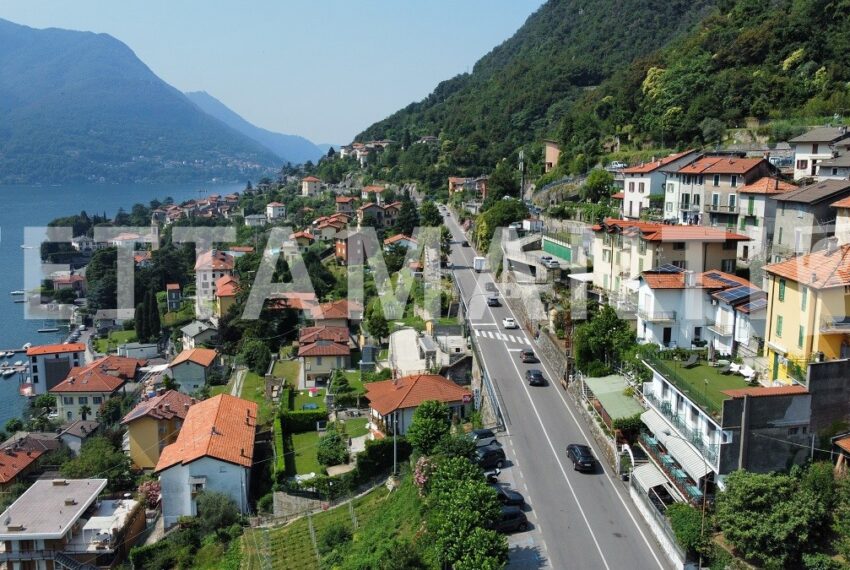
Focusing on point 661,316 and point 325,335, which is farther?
point 325,335

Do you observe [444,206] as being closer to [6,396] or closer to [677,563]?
[6,396]

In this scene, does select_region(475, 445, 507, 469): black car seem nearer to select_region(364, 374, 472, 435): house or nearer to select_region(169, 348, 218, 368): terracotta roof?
select_region(364, 374, 472, 435): house

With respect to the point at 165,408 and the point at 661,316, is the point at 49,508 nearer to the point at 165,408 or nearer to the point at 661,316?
the point at 165,408

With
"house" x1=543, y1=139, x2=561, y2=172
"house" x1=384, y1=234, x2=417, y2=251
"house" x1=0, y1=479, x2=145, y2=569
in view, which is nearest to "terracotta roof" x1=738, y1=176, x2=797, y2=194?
"house" x1=0, y1=479, x2=145, y2=569

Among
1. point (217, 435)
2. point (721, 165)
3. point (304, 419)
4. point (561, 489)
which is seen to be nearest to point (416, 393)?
point (304, 419)

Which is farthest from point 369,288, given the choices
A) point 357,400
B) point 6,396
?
point 6,396

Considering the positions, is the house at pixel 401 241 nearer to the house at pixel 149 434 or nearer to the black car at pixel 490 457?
the house at pixel 149 434

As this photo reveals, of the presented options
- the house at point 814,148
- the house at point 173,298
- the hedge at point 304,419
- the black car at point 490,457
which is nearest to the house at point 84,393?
the hedge at point 304,419
